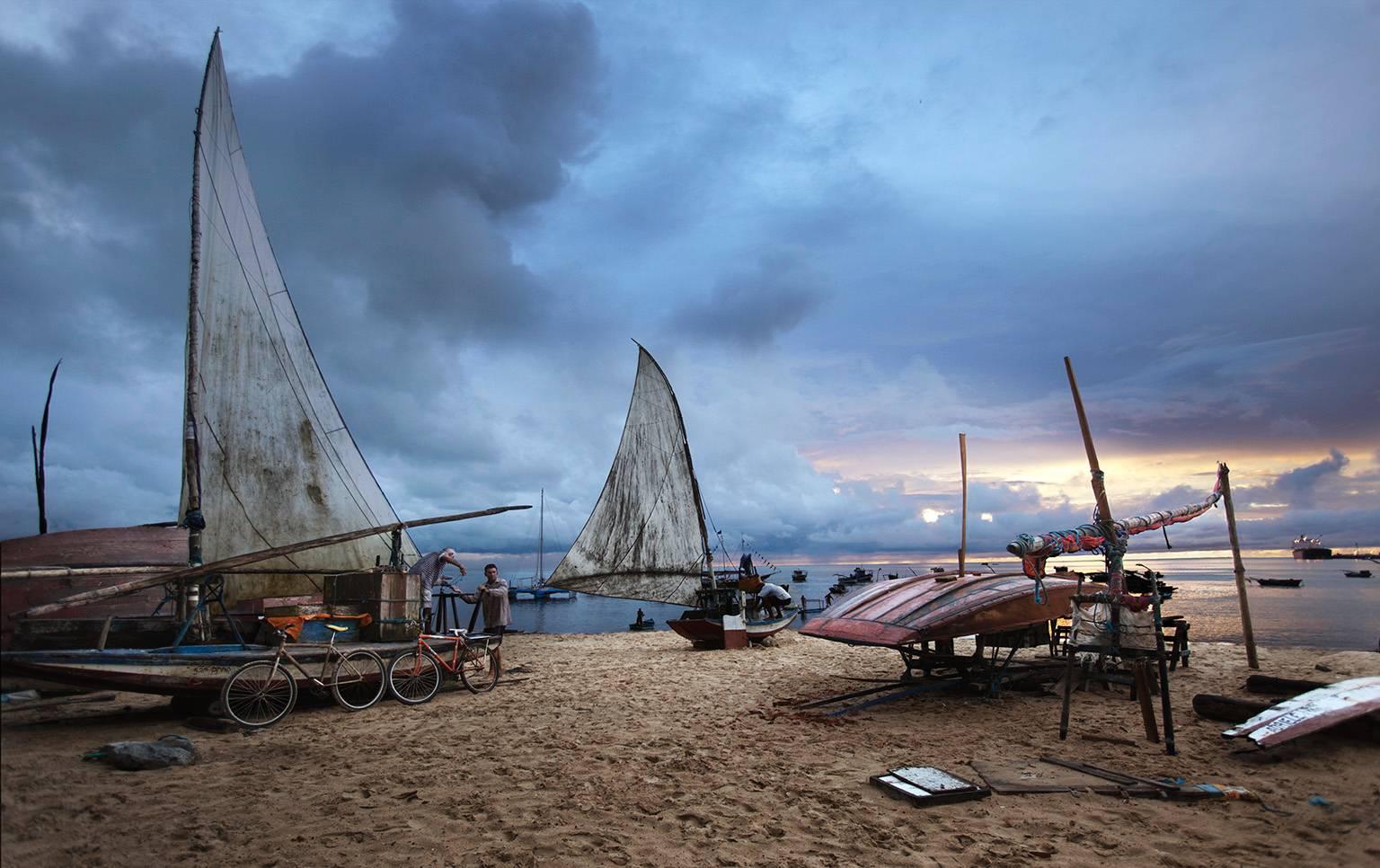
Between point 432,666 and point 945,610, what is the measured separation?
7491 millimetres

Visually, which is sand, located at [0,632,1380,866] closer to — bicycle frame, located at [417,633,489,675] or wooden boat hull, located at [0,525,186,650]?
wooden boat hull, located at [0,525,186,650]

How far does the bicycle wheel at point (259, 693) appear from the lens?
793 cm

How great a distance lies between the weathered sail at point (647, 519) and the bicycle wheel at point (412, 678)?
1309cm

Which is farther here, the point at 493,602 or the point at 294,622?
the point at 493,602

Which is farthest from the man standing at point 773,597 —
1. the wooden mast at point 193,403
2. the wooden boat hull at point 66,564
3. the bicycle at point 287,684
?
the wooden boat hull at point 66,564

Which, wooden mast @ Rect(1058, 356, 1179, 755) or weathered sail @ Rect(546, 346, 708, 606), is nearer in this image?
wooden mast @ Rect(1058, 356, 1179, 755)

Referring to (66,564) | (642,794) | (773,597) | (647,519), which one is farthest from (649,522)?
(66,564)

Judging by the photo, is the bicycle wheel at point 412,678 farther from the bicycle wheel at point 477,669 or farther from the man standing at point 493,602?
the man standing at point 493,602

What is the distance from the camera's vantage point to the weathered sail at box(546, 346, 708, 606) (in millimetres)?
24188

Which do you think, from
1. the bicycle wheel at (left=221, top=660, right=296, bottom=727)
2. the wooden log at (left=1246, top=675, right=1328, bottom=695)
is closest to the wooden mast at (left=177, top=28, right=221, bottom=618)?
the bicycle wheel at (left=221, top=660, right=296, bottom=727)

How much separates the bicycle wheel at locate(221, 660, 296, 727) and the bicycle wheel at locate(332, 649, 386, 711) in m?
0.62

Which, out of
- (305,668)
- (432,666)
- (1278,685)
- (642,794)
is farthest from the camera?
(432,666)

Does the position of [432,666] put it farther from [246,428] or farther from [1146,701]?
[1146,701]

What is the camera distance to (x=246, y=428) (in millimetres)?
9820
